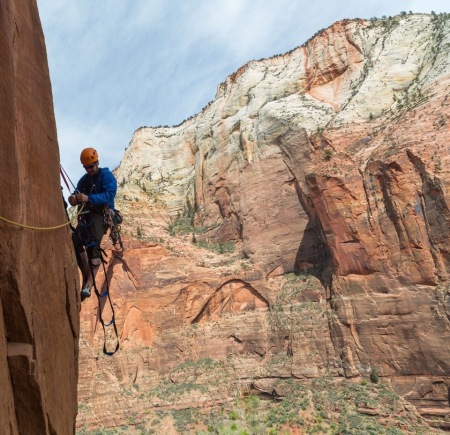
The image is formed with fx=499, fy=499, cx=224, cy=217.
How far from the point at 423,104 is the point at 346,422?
926 inches

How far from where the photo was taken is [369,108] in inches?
1772

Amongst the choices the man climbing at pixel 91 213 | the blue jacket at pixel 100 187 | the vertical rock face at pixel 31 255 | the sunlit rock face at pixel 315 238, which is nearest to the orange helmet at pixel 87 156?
the man climbing at pixel 91 213

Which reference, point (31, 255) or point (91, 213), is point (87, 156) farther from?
point (31, 255)

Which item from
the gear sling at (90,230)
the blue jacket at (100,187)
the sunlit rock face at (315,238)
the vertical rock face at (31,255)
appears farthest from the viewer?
the sunlit rock face at (315,238)

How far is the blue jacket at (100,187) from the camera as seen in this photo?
6.74m

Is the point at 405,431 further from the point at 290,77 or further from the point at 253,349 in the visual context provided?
the point at 290,77

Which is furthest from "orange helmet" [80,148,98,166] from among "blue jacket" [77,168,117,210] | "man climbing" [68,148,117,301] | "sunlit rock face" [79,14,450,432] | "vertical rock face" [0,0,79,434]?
"sunlit rock face" [79,14,450,432]

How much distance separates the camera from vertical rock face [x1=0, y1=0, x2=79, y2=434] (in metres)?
3.95

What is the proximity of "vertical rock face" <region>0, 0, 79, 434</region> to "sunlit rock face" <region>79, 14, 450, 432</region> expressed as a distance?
2901 centimetres

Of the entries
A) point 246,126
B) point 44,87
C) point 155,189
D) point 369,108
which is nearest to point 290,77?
point 246,126

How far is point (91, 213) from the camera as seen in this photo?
700cm

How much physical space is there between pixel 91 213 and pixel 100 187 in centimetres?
39

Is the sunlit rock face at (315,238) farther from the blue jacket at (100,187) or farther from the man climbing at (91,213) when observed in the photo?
the blue jacket at (100,187)

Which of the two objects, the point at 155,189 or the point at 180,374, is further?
the point at 155,189
